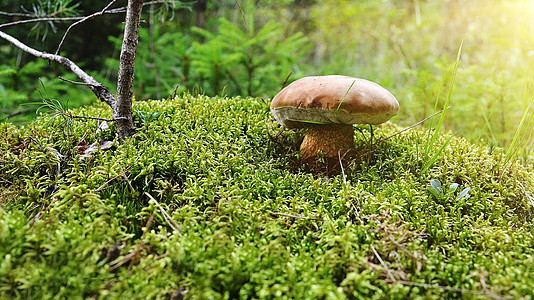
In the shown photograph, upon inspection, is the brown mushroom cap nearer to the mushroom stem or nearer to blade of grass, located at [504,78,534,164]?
the mushroom stem

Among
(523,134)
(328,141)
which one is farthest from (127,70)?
(523,134)

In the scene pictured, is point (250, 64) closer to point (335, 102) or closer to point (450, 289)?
point (335, 102)

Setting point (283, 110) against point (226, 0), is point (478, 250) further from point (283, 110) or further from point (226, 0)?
point (226, 0)

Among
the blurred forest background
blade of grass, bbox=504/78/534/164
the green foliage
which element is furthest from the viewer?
the green foliage

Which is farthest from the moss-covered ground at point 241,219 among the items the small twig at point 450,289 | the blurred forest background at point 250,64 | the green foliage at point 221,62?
the green foliage at point 221,62

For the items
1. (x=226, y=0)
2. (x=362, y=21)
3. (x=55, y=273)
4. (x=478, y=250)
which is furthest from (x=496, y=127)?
(x=226, y=0)

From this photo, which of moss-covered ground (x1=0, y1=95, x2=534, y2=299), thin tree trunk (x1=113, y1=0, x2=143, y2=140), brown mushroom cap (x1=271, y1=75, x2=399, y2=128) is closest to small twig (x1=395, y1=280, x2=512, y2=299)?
moss-covered ground (x1=0, y1=95, x2=534, y2=299)

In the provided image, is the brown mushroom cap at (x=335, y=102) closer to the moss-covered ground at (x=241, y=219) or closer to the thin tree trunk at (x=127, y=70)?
the moss-covered ground at (x=241, y=219)
